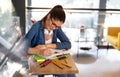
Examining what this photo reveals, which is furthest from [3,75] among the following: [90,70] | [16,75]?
[90,70]

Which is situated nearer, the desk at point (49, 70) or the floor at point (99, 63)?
the desk at point (49, 70)

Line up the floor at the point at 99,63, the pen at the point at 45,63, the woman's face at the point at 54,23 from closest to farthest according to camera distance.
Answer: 1. the pen at the point at 45,63
2. the woman's face at the point at 54,23
3. the floor at the point at 99,63

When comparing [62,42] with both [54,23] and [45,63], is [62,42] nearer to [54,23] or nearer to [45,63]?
[54,23]

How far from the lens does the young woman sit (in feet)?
7.42

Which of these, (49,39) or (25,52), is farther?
(49,39)

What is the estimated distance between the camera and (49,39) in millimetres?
2484

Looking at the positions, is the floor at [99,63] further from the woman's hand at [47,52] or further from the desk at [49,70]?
the desk at [49,70]

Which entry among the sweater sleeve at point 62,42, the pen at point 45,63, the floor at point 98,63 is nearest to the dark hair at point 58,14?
the sweater sleeve at point 62,42

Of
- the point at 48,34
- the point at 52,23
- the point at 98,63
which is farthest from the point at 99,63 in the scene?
the point at 52,23

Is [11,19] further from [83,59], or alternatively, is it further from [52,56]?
[52,56]

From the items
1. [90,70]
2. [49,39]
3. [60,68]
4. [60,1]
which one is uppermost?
[60,1]

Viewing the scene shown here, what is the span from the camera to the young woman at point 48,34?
226cm

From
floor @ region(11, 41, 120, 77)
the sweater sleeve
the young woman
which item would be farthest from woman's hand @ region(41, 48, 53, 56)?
floor @ region(11, 41, 120, 77)

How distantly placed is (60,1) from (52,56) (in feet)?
13.0
